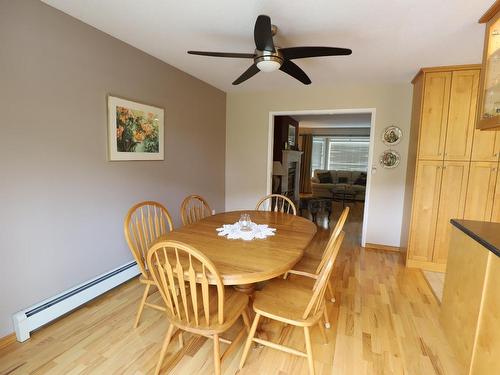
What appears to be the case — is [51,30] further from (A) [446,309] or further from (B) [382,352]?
(A) [446,309]

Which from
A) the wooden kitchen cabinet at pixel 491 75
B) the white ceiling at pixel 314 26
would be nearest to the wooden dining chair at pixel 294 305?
the wooden kitchen cabinet at pixel 491 75

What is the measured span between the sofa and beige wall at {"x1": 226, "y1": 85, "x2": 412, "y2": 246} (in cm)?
396

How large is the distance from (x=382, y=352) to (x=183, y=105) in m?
3.18

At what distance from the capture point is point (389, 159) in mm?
3701

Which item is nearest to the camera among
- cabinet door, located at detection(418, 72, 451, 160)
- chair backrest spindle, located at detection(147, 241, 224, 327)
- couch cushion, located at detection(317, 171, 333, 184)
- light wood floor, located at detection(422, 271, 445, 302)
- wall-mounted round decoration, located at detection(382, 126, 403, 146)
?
chair backrest spindle, located at detection(147, 241, 224, 327)

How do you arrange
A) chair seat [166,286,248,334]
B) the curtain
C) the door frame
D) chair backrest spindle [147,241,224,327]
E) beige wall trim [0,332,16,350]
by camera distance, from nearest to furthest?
chair backrest spindle [147,241,224,327]
chair seat [166,286,248,334]
beige wall trim [0,332,16,350]
the door frame
the curtain

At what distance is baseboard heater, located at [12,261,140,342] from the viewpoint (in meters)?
1.82

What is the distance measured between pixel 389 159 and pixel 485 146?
1027 millimetres

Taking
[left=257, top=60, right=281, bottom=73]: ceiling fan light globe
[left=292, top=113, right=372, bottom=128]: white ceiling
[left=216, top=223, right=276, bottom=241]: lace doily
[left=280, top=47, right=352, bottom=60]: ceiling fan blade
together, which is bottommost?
[left=216, top=223, right=276, bottom=241]: lace doily

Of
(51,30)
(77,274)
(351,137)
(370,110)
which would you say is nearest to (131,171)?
(77,274)

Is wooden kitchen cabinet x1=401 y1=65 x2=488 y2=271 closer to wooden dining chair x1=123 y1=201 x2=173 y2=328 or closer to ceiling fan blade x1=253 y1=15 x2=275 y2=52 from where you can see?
ceiling fan blade x1=253 y1=15 x2=275 y2=52

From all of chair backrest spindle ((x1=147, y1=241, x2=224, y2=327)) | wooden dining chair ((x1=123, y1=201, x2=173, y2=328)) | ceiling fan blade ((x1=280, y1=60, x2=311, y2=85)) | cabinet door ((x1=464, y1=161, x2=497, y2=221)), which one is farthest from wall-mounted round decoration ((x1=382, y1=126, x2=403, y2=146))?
chair backrest spindle ((x1=147, y1=241, x2=224, y2=327))

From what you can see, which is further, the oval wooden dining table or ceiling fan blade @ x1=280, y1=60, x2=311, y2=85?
ceiling fan blade @ x1=280, y1=60, x2=311, y2=85

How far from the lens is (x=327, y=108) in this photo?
156 inches
